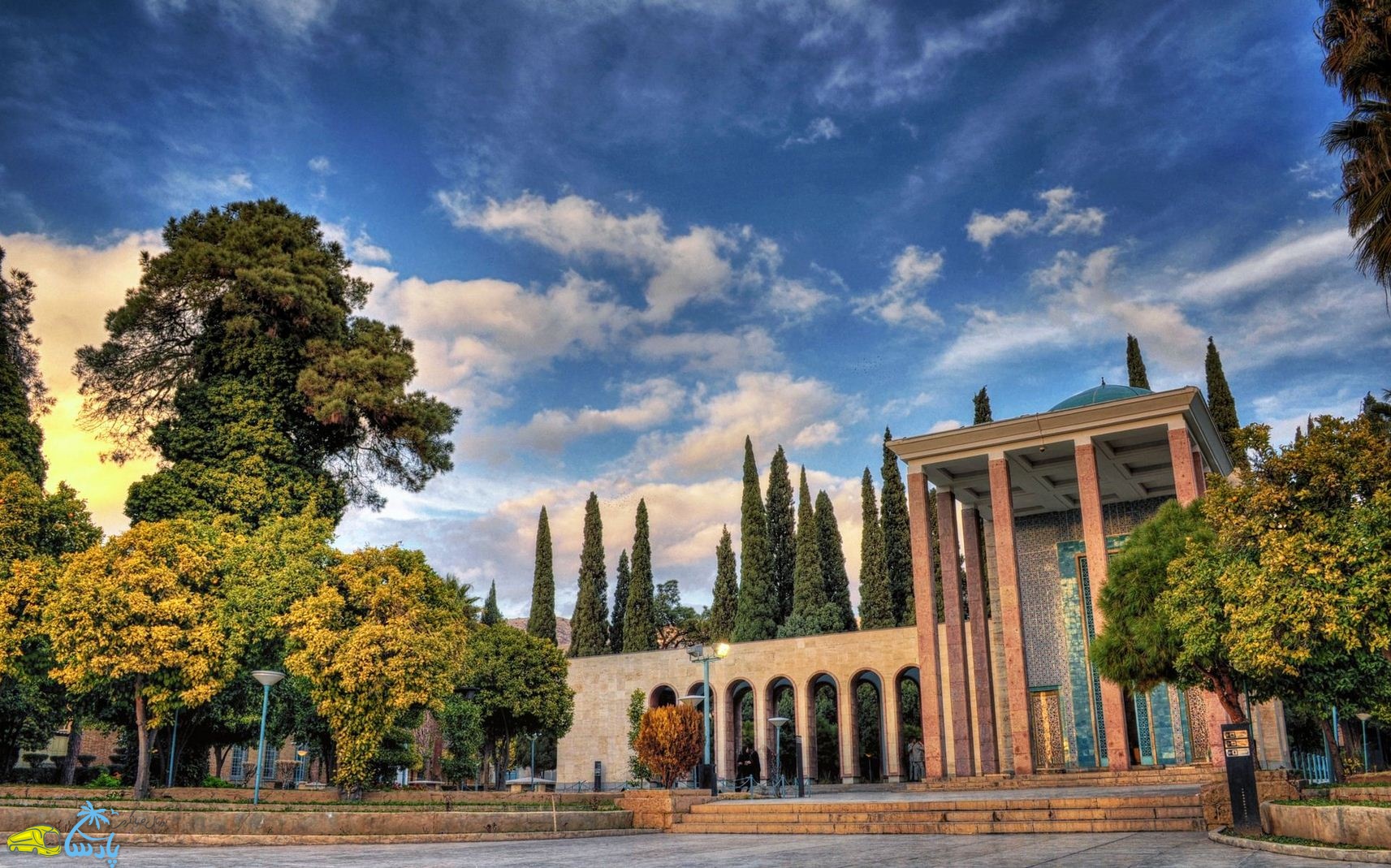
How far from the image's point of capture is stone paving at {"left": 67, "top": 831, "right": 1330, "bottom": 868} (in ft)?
29.6

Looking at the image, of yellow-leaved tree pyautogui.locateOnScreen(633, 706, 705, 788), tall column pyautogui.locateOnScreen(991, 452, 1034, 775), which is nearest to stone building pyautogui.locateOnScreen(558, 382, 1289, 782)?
tall column pyautogui.locateOnScreen(991, 452, 1034, 775)

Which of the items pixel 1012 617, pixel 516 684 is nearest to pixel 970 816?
pixel 1012 617

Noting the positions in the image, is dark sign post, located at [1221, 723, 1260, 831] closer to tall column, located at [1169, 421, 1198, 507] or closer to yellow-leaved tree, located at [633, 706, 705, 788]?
yellow-leaved tree, located at [633, 706, 705, 788]

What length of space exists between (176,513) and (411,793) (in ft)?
37.9

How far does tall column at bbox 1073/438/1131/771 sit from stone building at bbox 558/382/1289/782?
0.04m

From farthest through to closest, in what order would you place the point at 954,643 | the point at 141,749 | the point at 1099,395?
the point at 1099,395, the point at 954,643, the point at 141,749

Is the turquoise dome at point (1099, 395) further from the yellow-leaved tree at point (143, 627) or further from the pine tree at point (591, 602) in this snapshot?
the pine tree at point (591, 602)

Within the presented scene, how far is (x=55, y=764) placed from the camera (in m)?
31.3

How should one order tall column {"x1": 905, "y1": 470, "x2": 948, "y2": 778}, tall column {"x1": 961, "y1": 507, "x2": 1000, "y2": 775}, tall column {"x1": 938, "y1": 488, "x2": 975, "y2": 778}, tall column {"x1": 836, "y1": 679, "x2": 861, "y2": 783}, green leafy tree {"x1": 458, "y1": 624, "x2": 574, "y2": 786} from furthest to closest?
tall column {"x1": 836, "y1": 679, "x2": 861, "y2": 783}, green leafy tree {"x1": 458, "y1": 624, "x2": 574, "y2": 786}, tall column {"x1": 905, "y1": 470, "x2": 948, "y2": 778}, tall column {"x1": 961, "y1": 507, "x2": 1000, "y2": 775}, tall column {"x1": 938, "y1": 488, "x2": 975, "y2": 778}

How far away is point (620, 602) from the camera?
55.4 meters

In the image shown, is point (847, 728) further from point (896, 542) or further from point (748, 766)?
point (896, 542)

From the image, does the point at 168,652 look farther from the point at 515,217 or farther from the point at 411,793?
the point at 515,217

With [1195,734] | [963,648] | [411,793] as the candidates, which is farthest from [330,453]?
[1195,734]

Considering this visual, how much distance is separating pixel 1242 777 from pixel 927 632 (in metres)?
15.2
